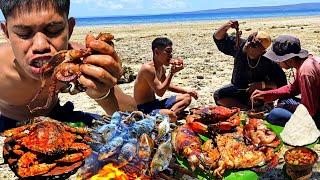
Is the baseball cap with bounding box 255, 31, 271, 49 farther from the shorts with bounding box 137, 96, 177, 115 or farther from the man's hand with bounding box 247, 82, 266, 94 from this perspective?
the shorts with bounding box 137, 96, 177, 115

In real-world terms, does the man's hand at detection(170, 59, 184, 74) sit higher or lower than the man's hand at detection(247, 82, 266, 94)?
higher

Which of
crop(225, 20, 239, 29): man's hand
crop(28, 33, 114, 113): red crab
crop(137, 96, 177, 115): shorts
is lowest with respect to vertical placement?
crop(137, 96, 177, 115): shorts

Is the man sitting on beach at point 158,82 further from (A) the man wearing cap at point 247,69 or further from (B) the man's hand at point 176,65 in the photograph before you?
(A) the man wearing cap at point 247,69

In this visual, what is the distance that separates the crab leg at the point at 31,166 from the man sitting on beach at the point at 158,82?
3550 millimetres

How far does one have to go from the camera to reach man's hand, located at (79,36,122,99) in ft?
8.49

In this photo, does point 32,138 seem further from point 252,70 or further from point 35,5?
point 252,70

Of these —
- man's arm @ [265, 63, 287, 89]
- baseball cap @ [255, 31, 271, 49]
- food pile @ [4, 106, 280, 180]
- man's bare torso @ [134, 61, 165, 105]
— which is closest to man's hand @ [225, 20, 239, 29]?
baseball cap @ [255, 31, 271, 49]

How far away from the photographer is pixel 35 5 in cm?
318

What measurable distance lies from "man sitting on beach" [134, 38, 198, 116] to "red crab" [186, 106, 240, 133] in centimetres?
160

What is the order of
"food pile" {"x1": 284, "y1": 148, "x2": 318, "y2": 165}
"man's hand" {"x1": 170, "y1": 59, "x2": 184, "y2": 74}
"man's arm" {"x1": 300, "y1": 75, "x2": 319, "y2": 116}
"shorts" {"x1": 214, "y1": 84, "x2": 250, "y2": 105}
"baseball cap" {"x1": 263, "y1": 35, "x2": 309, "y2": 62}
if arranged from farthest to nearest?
"shorts" {"x1": 214, "y1": 84, "x2": 250, "y2": 105} → "man's hand" {"x1": 170, "y1": 59, "x2": 184, "y2": 74} → "baseball cap" {"x1": 263, "y1": 35, "x2": 309, "y2": 62} → "man's arm" {"x1": 300, "y1": 75, "x2": 319, "y2": 116} → "food pile" {"x1": 284, "y1": 148, "x2": 318, "y2": 165}

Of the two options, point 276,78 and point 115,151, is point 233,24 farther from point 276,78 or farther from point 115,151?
point 115,151

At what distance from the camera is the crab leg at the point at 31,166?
11.5 ft

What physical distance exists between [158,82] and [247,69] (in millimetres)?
1758

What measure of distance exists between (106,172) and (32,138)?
79cm
